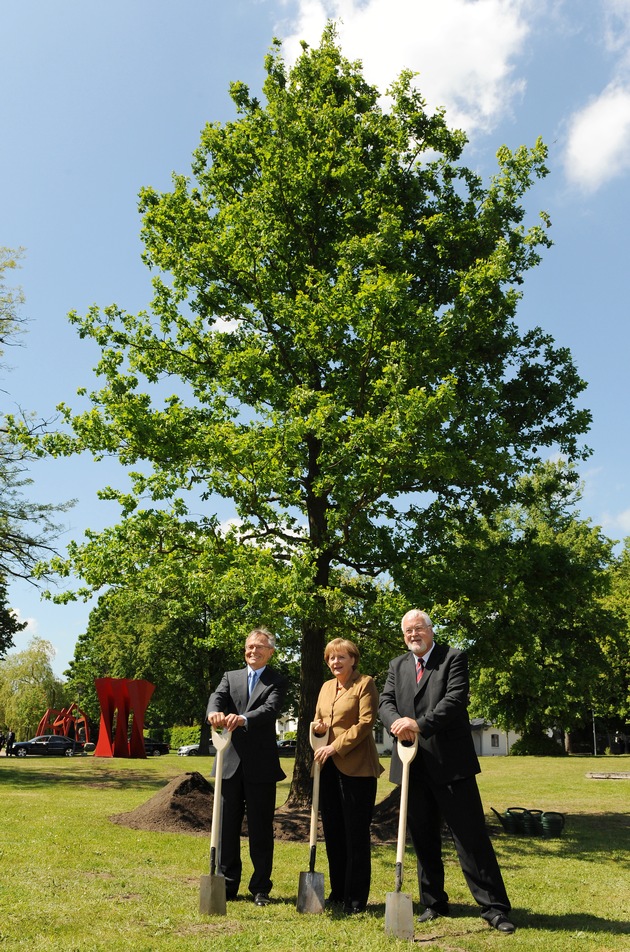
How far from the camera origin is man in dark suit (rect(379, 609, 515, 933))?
6.16 metres

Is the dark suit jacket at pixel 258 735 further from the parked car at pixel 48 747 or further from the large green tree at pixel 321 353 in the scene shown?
the parked car at pixel 48 747

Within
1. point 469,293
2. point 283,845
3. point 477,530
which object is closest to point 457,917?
point 283,845

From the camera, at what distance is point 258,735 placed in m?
7.23

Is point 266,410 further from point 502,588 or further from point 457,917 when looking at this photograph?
point 457,917

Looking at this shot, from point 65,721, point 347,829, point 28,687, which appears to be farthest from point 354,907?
point 28,687

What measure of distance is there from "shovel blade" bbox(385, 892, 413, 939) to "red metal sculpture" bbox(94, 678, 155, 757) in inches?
1164

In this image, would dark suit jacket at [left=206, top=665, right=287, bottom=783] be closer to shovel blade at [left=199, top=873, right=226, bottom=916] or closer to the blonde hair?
the blonde hair

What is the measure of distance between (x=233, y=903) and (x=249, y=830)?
1.92 feet

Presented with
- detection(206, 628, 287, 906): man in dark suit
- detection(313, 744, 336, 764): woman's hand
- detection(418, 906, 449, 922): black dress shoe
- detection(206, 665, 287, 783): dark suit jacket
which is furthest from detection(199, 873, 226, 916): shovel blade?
detection(418, 906, 449, 922): black dress shoe

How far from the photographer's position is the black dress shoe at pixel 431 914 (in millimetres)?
6234

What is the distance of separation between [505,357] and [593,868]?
8.74 metres

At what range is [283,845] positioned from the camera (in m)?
11.1

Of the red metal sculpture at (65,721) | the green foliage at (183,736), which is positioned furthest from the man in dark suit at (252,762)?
the green foliage at (183,736)

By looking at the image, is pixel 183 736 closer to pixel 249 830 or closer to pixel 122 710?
pixel 122 710
